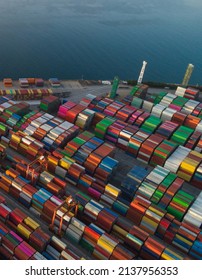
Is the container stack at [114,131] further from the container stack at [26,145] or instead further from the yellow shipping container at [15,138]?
the yellow shipping container at [15,138]

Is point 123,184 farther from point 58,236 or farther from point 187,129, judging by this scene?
point 187,129

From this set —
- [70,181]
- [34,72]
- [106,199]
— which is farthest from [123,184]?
[34,72]

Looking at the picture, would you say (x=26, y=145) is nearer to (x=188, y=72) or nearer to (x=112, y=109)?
(x=112, y=109)

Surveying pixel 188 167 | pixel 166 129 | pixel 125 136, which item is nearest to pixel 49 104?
pixel 125 136

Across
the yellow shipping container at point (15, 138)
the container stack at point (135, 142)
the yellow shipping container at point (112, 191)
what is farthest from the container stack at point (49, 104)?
the yellow shipping container at point (112, 191)

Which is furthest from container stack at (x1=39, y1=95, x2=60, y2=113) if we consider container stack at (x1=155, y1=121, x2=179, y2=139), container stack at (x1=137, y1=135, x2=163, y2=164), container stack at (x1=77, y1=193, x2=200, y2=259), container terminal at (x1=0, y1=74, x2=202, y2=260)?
container stack at (x1=77, y1=193, x2=200, y2=259)

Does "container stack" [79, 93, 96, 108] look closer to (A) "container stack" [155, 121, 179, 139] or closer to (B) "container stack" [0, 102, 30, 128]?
(B) "container stack" [0, 102, 30, 128]
